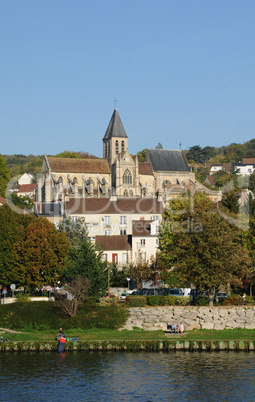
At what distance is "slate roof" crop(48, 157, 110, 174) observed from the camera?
377 ft

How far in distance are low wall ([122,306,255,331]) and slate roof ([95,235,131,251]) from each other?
22.1 metres

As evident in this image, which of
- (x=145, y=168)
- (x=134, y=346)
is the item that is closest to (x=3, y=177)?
(x=145, y=168)

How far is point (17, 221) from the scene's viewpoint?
178ft

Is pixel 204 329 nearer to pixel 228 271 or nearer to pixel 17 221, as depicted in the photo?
pixel 228 271

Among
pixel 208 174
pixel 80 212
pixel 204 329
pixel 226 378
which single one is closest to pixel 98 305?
pixel 204 329

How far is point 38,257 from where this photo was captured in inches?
1966

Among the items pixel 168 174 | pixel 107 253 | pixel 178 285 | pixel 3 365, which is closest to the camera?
pixel 3 365

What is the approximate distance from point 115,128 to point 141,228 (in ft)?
223

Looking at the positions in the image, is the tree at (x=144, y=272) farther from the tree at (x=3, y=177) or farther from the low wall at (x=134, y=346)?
the tree at (x=3, y=177)

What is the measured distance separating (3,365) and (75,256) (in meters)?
15.2

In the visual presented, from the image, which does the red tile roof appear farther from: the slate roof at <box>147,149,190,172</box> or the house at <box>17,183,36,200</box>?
the slate roof at <box>147,149,190,172</box>

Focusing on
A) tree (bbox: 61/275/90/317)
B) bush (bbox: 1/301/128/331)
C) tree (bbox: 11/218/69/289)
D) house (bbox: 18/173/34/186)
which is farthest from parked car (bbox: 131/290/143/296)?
house (bbox: 18/173/34/186)

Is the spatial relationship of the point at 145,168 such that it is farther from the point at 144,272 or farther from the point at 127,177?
the point at 144,272

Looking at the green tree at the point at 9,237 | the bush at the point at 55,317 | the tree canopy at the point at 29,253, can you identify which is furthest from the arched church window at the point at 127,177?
the bush at the point at 55,317
